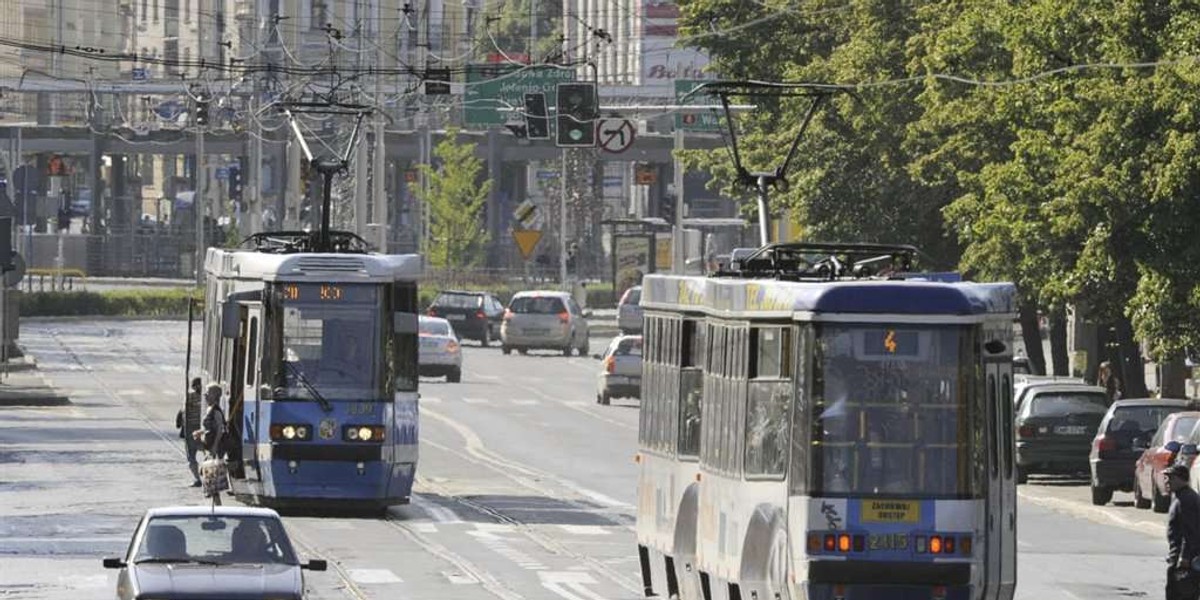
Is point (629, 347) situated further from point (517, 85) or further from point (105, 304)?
point (105, 304)

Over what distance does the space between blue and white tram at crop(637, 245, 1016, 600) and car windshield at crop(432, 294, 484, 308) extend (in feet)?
200

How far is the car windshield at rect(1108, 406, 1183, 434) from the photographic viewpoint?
1519 inches

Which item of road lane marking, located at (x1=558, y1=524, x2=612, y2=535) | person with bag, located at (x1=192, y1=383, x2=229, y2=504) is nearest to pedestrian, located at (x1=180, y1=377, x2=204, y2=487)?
person with bag, located at (x1=192, y1=383, x2=229, y2=504)

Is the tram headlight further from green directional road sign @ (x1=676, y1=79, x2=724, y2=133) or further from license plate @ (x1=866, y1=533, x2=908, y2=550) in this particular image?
green directional road sign @ (x1=676, y1=79, x2=724, y2=133)

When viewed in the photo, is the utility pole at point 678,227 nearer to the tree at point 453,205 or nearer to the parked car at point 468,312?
the parked car at point 468,312

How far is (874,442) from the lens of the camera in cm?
1888

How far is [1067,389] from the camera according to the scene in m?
41.9

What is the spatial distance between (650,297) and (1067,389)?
19.8m

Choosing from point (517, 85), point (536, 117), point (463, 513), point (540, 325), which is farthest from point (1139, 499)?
point (540, 325)

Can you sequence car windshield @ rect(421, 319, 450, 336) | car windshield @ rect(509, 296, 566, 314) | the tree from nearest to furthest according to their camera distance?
1. car windshield @ rect(421, 319, 450, 336)
2. car windshield @ rect(509, 296, 566, 314)
3. the tree

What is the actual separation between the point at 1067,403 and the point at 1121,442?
12.8 feet

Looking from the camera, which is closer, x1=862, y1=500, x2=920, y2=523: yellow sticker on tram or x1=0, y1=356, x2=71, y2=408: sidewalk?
x1=862, y1=500, x2=920, y2=523: yellow sticker on tram

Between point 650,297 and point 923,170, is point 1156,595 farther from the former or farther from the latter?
point 923,170

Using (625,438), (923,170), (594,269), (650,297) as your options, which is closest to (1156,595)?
(650,297)
